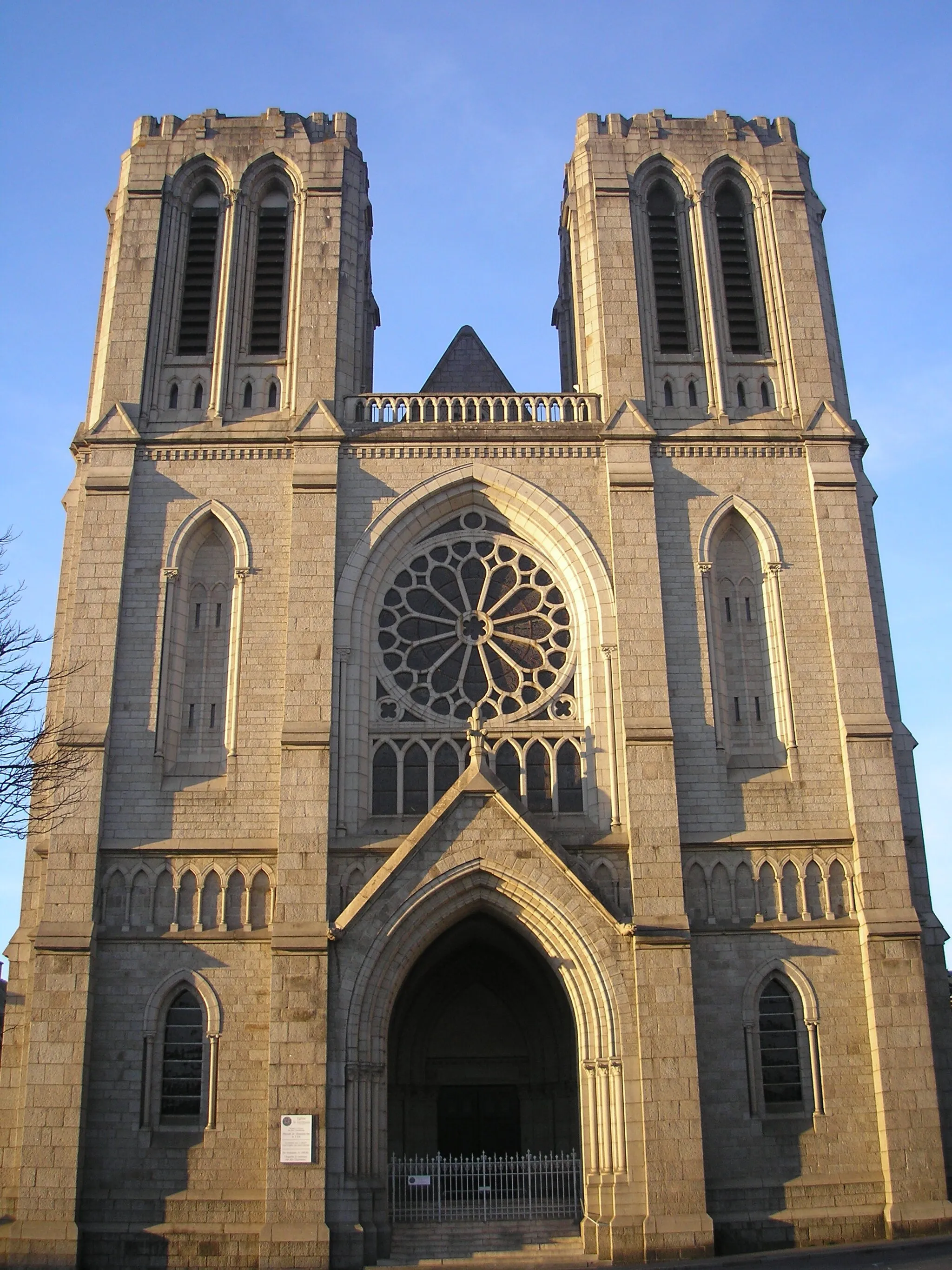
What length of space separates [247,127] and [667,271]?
852 centimetres

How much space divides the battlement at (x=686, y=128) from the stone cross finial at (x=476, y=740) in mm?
12219

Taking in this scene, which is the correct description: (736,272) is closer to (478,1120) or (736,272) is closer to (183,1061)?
(478,1120)

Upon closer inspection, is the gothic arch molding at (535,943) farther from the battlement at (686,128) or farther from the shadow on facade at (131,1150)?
the battlement at (686,128)

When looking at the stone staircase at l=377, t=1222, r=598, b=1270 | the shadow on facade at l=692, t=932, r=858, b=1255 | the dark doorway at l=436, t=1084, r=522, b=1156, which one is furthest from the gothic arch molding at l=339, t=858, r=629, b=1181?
the dark doorway at l=436, t=1084, r=522, b=1156

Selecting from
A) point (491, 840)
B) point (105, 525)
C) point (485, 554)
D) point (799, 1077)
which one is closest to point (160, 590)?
point (105, 525)

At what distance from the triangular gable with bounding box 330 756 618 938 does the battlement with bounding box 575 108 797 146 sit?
1320 cm

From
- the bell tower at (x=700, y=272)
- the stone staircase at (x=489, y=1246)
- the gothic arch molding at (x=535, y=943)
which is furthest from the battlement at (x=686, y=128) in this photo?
the stone staircase at (x=489, y=1246)

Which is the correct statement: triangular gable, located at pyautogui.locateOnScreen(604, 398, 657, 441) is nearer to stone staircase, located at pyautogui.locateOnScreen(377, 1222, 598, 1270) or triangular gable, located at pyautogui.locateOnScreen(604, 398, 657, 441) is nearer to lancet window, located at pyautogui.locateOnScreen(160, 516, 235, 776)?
lancet window, located at pyautogui.locateOnScreen(160, 516, 235, 776)

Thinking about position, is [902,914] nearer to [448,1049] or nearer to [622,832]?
[622,832]

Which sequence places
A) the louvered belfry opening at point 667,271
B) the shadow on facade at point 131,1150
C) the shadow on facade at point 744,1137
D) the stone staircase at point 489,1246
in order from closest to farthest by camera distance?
the stone staircase at point 489,1246, the shadow on facade at point 131,1150, the shadow on facade at point 744,1137, the louvered belfry opening at point 667,271

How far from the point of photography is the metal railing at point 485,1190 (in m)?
18.0

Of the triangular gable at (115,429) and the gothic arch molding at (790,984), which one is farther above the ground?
the triangular gable at (115,429)

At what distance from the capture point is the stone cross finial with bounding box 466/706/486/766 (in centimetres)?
1909

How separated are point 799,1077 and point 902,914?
2.79m
